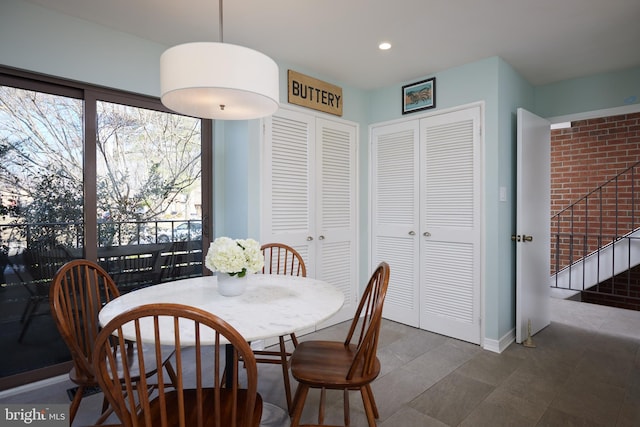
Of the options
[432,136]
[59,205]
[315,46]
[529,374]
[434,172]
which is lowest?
[529,374]

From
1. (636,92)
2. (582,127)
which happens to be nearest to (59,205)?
(636,92)

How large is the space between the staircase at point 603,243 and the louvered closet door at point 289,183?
11.3 ft

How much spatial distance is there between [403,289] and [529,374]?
1.30 m

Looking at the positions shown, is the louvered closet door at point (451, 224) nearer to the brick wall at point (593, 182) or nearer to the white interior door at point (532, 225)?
the white interior door at point (532, 225)

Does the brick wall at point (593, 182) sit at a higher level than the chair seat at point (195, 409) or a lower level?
higher

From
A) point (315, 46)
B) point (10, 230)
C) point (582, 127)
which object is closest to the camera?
point (10, 230)

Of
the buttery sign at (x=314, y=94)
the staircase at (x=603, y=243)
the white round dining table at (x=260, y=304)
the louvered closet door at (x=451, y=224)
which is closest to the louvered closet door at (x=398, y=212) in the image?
the louvered closet door at (x=451, y=224)

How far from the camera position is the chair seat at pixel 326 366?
1.46 meters

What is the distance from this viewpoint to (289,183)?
3.12m

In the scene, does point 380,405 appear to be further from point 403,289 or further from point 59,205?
point 59,205

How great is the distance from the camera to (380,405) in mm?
2064

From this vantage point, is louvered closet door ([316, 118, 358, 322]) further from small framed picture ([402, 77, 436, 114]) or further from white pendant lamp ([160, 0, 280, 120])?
white pendant lamp ([160, 0, 280, 120])

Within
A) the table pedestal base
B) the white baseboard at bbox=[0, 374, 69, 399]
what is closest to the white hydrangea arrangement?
the table pedestal base

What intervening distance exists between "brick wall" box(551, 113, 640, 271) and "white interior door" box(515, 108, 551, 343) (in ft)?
4.33
